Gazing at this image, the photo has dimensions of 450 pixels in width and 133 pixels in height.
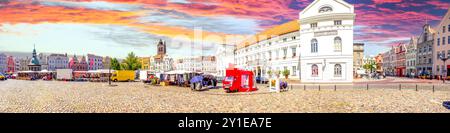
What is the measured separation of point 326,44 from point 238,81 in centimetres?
313

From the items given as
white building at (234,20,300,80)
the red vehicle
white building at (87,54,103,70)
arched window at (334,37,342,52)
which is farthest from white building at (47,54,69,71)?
arched window at (334,37,342,52)

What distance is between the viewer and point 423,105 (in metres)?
4.45

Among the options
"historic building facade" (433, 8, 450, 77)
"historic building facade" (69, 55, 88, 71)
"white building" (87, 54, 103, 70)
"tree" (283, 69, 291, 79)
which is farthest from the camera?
"tree" (283, 69, 291, 79)

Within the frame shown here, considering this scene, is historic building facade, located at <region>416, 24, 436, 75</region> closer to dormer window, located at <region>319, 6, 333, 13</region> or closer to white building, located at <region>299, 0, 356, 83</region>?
white building, located at <region>299, 0, 356, 83</region>

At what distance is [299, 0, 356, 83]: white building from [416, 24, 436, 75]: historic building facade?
131 cm

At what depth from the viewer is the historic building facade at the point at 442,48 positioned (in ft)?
14.6

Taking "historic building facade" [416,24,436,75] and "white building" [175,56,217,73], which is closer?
"historic building facade" [416,24,436,75]

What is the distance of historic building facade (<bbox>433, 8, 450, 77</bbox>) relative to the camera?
4.45 m

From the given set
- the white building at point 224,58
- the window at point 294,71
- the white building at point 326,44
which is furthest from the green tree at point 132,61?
the window at point 294,71

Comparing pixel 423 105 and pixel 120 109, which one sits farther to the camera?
pixel 423 105

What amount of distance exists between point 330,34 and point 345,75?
142 cm
